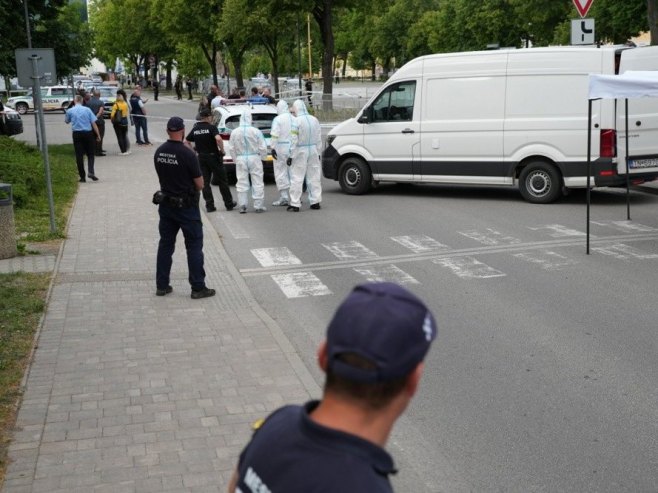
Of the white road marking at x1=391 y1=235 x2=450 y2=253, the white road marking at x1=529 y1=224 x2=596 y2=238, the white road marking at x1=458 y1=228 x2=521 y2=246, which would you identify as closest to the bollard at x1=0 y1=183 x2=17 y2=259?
the white road marking at x1=391 y1=235 x2=450 y2=253

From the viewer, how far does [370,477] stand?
185 centimetres

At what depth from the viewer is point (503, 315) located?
848cm

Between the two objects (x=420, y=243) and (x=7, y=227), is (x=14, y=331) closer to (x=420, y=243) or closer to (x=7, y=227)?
(x=7, y=227)

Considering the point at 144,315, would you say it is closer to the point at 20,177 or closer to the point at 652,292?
the point at 652,292

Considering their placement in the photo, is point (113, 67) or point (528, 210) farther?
point (113, 67)

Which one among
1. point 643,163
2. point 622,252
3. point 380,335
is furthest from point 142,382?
point 643,163

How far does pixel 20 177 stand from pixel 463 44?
67.2 m

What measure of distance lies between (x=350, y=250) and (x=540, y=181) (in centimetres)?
495

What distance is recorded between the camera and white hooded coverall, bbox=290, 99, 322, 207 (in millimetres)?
15141

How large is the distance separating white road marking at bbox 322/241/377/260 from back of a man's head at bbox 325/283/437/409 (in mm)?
9534

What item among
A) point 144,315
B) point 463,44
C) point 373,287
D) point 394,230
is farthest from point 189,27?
point 373,287

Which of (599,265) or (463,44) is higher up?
(463,44)

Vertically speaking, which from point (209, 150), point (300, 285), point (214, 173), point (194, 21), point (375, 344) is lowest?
point (300, 285)

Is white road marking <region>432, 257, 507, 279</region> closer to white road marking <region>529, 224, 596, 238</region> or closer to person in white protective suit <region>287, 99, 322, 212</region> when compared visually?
white road marking <region>529, 224, 596, 238</region>
